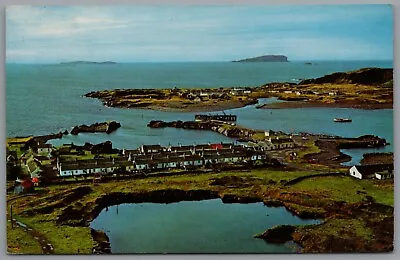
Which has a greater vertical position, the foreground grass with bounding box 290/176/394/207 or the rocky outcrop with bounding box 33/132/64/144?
the rocky outcrop with bounding box 33/132/64/144

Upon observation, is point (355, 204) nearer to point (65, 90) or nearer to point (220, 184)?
point (220, 184)

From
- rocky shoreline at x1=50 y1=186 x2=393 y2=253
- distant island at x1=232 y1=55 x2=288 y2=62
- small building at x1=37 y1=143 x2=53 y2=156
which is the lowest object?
rocky shoreline at x1=50 y1=186 x2=393 y2=253

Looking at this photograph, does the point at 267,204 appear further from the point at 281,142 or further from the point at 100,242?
the point at 100,242

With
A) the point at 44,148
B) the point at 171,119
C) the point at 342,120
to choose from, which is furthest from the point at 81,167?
the point at 342,120

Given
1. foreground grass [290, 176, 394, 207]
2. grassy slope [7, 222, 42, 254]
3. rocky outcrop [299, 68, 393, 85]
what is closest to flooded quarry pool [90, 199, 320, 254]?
foreground grass [290, 176, 394, 207]

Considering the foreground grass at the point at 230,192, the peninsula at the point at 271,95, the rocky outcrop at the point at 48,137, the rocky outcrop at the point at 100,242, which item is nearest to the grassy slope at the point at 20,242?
the foreground grass at the point at 230,192

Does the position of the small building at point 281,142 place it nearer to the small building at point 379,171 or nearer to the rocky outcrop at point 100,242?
the small building at point 379,171

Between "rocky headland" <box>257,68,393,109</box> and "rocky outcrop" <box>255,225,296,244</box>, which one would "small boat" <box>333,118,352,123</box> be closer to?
"rocky headland" <box>257,68,393,109</box>

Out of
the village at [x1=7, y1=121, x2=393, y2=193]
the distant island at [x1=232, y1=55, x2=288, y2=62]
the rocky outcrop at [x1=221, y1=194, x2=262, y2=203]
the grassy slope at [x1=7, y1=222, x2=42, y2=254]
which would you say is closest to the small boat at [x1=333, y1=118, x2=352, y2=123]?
the village at [x1=7, y1=121, x2=393, y2=193]
